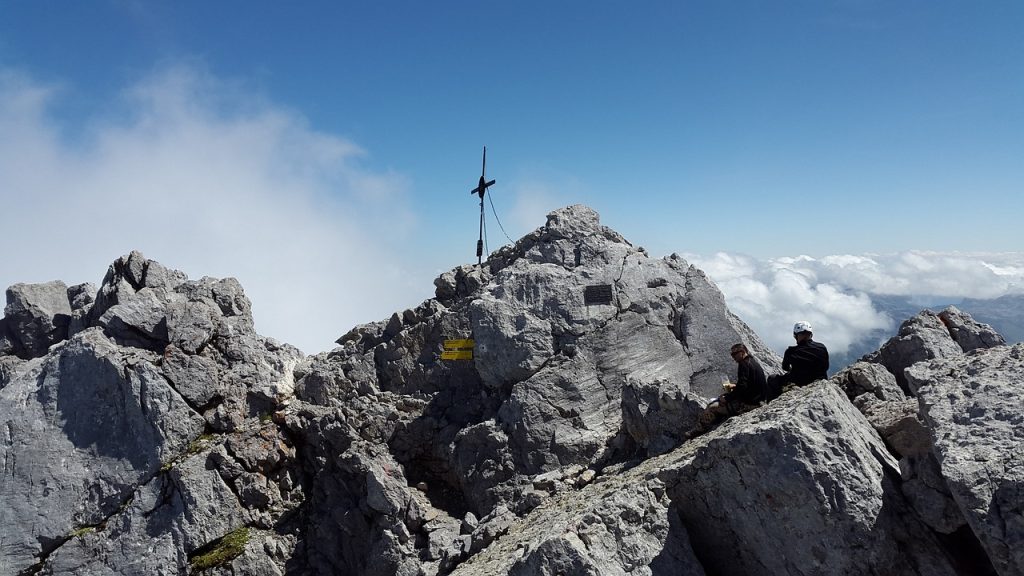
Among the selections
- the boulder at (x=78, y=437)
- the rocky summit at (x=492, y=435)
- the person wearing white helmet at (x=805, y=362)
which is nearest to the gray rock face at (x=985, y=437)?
the rocky summit at (x=492, y=435)

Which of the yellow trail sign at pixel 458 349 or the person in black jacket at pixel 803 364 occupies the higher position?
the yellow trail sign at pixel 458 349

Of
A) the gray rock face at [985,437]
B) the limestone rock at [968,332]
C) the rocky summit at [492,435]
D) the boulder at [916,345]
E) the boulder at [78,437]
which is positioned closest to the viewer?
the gray rock face at [985,437]

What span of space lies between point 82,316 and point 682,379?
25.2m

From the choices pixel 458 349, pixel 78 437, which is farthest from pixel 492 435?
pixel 78 437

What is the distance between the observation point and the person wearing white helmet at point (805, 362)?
645 inches

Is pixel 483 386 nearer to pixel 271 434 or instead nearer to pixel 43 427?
pixel 271 434

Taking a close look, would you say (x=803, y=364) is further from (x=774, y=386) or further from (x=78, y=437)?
(x=78, y=437)

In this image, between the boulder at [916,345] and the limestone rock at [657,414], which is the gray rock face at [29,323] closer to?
the limestone rock at [657,414]

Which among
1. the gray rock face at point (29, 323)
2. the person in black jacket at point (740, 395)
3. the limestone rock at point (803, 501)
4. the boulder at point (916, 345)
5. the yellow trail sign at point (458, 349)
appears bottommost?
the limestone rock at point (803, 501)

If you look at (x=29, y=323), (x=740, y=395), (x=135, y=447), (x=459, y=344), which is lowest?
(x=740, y=395)

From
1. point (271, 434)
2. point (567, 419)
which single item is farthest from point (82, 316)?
point (567, 419)

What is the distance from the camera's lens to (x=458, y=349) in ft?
80.0

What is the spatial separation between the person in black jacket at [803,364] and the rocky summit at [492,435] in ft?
4.33

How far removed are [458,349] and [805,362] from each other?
12354mm
